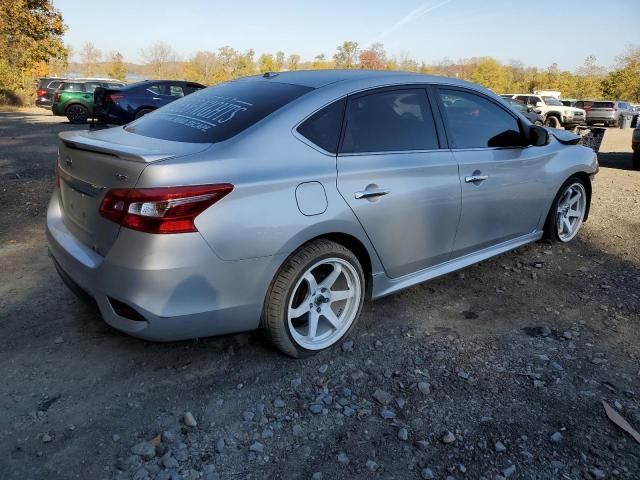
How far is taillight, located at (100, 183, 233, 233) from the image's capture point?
7.25 ft

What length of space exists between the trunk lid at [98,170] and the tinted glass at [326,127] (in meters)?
0.57

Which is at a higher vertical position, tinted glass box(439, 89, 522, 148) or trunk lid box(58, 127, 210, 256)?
tinted glass box(439, 89, 522, 148)

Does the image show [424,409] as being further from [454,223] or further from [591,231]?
[591,231]

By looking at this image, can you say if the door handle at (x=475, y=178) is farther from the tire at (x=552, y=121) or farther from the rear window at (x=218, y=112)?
the tire at (x=552, y=121)

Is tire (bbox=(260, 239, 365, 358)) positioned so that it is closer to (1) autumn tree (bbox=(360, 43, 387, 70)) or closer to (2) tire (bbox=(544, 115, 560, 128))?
(2) tire (bbox=(544, 115, 560, 128))

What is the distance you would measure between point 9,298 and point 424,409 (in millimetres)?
2871

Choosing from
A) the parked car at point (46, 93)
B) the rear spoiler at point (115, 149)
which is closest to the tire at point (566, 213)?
the rear spoiler at point (115, 149)

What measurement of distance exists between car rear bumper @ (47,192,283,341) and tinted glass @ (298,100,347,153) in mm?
729

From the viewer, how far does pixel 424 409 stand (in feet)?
8.08

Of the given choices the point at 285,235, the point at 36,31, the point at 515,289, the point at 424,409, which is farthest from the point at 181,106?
the point at 36,31

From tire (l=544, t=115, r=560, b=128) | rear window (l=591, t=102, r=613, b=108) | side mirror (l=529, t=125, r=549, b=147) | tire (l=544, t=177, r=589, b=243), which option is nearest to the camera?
side mirror (l=529, t=125, r=549, b=147)

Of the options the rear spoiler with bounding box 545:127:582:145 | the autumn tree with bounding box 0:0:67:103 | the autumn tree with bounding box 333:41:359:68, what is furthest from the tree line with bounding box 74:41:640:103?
the rear spoiler with bounding box 545:127:582:145

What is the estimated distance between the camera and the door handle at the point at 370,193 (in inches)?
110

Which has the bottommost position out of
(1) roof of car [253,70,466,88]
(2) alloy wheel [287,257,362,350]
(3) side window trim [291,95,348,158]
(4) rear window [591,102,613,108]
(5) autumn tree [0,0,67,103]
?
(2) alloy wheel [287,257,362,350]
